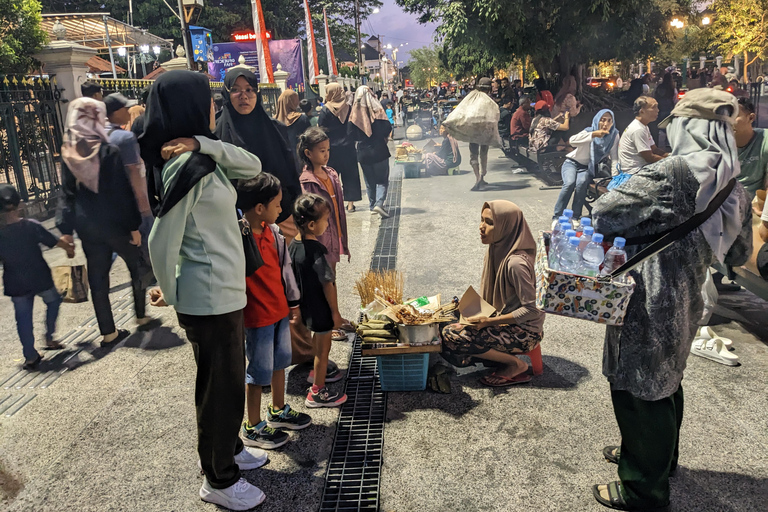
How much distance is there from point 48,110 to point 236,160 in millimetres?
9673

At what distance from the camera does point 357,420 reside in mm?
3850

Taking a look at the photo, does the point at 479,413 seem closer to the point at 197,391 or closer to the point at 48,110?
the point at 197,391

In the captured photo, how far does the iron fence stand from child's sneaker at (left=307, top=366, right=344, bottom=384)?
760 cm

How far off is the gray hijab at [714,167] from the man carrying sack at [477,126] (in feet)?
29.2

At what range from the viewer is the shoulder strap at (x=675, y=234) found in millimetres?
2598

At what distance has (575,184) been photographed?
8.40 m

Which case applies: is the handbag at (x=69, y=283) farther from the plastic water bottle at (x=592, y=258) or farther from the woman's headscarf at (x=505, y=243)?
the plastic water bottle at (x=592, y=258)

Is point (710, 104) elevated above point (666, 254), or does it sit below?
above

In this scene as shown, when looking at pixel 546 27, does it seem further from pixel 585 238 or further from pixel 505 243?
pixel 585 238

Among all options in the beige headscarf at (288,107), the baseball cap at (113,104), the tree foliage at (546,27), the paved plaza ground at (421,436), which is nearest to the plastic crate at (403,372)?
the paved plaza ground at (421,436)

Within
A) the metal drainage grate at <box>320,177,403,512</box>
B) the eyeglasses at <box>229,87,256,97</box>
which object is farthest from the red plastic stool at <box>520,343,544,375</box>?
the eyeglasses at <box>229,87,256,97</box>

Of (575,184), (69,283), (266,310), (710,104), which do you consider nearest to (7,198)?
(69,283)

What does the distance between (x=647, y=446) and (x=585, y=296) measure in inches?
30.4

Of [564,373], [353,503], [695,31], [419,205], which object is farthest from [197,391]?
[695,31]
